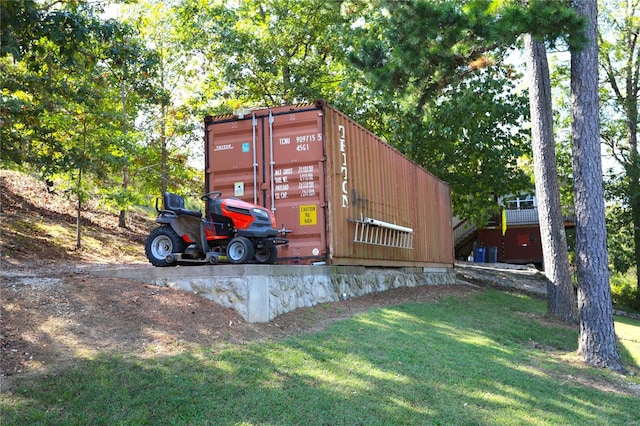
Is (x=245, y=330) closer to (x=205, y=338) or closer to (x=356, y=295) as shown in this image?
(x=205, y=338)

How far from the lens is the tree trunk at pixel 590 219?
300 inches

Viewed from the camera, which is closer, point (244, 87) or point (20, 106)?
point (20, 106)

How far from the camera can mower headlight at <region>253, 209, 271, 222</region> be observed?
301 inches

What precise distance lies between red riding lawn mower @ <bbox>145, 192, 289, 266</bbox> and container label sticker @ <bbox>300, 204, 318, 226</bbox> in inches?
37.9

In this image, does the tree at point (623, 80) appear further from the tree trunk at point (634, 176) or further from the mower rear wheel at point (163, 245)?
the mower rear wheel at point (163, 245)

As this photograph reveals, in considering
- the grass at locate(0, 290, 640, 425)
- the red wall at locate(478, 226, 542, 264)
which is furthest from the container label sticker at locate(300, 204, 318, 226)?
the red wall at locate(478, 226, 542, 264)

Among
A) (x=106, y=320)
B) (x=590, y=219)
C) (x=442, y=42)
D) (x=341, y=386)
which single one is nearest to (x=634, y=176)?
(x=590, y=219)

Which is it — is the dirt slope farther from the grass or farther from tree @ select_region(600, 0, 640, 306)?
tree @ select_region(600, 0, 640, 306)

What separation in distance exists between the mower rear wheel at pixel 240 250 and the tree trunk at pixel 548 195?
6.21 meters

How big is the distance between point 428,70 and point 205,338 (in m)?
5.94

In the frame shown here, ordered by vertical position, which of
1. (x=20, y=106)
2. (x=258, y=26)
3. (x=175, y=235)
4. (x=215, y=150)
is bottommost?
(x=175, y=235)

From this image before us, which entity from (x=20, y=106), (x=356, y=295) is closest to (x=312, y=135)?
(x=356, y=295)

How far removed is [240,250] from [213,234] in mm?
503

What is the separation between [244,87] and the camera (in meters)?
17.4
